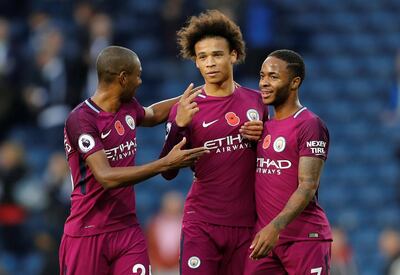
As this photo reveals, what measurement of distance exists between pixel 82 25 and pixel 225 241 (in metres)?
8.25

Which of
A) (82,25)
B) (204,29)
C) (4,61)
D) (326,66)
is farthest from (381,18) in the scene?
(204,29)

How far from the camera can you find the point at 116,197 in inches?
317

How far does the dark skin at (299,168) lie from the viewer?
292 inches

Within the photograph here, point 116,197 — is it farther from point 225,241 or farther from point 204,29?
point 204,29

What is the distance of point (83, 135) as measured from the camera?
26.0 ft

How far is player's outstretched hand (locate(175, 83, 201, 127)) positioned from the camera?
787cm

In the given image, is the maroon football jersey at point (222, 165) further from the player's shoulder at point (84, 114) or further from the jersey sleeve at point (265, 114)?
the player's shoulder at point (84, 114)

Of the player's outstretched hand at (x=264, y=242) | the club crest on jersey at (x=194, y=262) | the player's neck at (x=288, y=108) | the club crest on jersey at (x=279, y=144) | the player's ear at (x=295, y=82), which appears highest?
the player's ear at (x=295, y=82)

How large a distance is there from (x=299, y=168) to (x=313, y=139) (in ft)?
0.74

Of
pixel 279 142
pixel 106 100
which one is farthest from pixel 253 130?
pixel 106 100

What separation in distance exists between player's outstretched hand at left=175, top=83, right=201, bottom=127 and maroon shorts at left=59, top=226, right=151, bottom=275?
87 cm

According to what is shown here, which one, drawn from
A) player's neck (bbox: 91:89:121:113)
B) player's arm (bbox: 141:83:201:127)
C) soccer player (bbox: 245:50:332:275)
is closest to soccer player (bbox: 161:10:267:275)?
soccer player (bbox: 245:50:332:275)

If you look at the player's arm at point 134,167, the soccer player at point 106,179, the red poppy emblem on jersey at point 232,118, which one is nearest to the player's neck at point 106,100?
the soccer player at point 106,179

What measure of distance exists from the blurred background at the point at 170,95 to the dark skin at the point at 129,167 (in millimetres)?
5283
